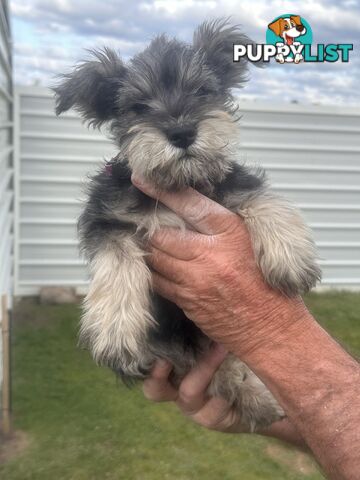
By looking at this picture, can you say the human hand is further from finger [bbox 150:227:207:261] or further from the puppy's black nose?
the puppy's black nose

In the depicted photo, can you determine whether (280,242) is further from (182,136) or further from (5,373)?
(5,373)

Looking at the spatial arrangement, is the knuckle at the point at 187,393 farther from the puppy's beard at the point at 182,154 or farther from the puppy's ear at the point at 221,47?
the puppy's ear at the point at 221,47

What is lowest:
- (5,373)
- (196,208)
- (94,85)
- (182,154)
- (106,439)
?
(106,439)

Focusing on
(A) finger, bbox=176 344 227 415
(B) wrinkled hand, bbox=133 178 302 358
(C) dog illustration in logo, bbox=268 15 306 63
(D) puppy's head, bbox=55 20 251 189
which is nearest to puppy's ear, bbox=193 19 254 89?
(D) puppy's head, bbox=55 20 251 189

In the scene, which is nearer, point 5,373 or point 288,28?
point 5,373

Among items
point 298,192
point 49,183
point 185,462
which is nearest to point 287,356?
point 185,462

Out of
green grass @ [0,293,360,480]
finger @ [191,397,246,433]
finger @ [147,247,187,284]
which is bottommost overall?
green grass @ [0,293,360,480]

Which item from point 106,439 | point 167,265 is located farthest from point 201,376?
point 106,439
